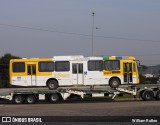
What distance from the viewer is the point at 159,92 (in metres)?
30.2

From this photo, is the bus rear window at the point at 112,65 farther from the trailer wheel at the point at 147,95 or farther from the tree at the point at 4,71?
the tree at the point at 4,71

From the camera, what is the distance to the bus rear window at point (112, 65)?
31828 mm

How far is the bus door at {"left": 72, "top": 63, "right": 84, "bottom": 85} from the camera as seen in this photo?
31.8 metres

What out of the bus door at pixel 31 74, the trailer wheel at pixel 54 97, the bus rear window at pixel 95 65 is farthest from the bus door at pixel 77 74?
the bus door at pixel 31 74

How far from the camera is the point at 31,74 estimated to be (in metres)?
31.8

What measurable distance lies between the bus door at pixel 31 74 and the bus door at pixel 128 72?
22.8 ft

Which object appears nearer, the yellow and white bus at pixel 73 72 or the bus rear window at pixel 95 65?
the yellow and white bus at pixel 73 72

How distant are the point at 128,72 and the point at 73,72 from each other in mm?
4258

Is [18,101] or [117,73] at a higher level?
[117,73]

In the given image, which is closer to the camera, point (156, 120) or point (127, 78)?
point (156, 120)

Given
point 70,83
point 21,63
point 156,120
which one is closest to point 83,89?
point 70,83

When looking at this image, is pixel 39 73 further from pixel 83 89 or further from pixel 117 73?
pixel 117 73

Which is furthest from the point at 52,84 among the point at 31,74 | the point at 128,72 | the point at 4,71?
the point at 4,71

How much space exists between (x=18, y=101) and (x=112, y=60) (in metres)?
7.95
